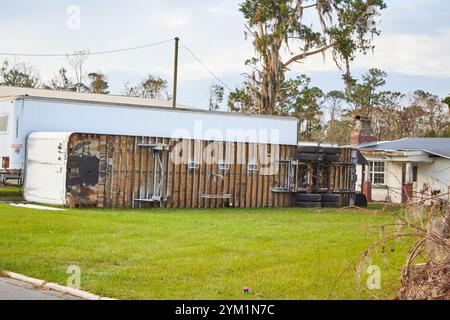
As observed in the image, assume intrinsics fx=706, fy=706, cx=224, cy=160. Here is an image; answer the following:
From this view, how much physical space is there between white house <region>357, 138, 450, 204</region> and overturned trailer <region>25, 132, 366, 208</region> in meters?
4.40

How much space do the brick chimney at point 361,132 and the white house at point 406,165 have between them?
2.05m

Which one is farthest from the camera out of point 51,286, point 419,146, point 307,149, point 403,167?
point 419,146

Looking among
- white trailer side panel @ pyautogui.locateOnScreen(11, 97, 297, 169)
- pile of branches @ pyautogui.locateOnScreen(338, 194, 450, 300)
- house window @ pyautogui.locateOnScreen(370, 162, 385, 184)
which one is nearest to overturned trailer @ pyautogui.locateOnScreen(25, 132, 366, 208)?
white trailer side panel @ pyautogui.locateOnScreen(11, 97, 297, 169)

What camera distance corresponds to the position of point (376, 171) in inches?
1366

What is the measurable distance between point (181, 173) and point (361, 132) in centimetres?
1600

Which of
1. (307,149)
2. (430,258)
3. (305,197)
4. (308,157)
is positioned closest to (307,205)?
(305,197)

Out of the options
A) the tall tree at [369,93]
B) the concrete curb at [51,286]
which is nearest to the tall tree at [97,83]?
the tall tree at [369,93]

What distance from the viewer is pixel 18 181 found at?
24766mm

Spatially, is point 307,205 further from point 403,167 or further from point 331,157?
point 403,167

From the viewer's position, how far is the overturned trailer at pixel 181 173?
2266cm

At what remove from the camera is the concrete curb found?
9.25 meters
